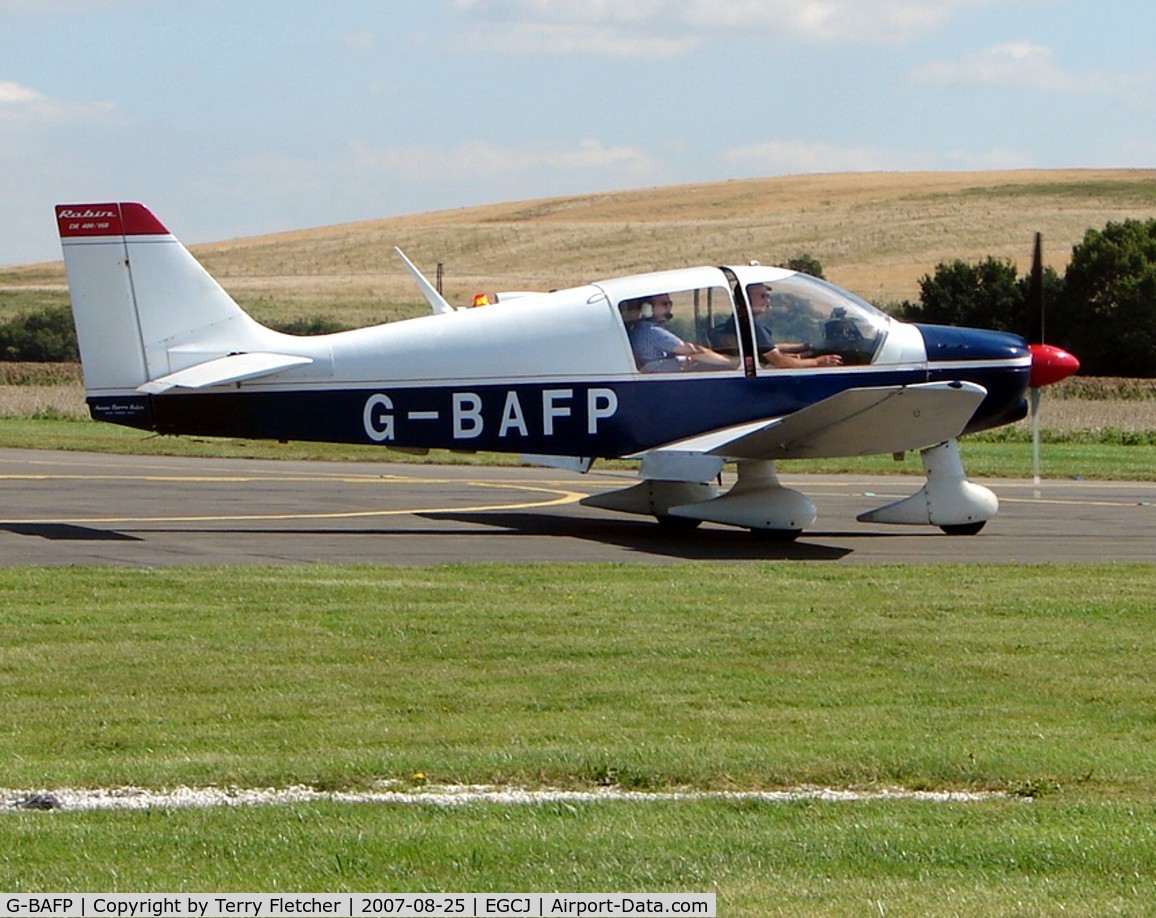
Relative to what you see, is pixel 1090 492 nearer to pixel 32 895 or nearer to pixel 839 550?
pixel 839 550

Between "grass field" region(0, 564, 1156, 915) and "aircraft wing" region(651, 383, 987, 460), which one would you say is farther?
"aircraft wing" region(651, 383, 987, 460)

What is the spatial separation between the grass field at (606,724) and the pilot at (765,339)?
3286 millimetres

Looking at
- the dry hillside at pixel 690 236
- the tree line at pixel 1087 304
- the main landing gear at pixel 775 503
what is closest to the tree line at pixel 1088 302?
the tree line at pixel 1087 304

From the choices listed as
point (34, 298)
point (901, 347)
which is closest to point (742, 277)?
point (901, 347)

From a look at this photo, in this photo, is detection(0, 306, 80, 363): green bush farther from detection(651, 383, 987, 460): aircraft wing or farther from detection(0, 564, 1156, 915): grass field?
detection(0, 564, 1156, 915): grass field

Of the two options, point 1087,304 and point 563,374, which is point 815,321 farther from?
point 1087,304

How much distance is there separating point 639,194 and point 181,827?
400ft

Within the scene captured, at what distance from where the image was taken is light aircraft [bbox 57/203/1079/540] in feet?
49.0

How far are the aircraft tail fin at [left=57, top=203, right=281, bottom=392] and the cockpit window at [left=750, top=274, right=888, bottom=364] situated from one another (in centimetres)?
526

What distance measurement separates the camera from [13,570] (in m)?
12.2

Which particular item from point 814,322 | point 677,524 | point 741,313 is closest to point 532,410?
point 677,524

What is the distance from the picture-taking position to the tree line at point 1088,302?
54.9 meters

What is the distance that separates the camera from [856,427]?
15.2 metres

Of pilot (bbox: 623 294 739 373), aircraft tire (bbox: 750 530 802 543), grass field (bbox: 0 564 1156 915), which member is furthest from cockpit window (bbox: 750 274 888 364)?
grass field (bbox: 0 564 1156 915)
